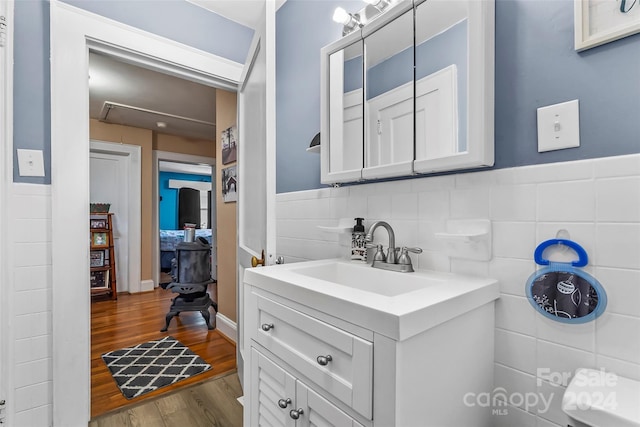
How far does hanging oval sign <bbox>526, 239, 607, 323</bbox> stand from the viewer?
2.56 ft

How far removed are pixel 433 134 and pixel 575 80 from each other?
1.26 ft

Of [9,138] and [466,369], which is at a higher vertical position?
[9,138]

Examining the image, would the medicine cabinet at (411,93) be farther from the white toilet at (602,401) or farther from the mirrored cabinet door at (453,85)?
the white toilet at (602,401)

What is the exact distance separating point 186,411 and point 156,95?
3.04 meters

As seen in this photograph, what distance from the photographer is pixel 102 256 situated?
13.5 feet

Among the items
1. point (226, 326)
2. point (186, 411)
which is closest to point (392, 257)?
point (186, 411)

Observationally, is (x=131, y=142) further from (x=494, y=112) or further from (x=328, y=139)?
(x=494, y=112)

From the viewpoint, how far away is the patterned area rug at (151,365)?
2.00m

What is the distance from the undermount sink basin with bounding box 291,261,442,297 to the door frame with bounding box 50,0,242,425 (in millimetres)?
1193

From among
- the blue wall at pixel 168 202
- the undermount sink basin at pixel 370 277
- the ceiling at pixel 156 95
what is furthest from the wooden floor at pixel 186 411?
the blue wall at pixel 168 202

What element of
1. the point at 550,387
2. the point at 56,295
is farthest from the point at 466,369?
the point at 56,295

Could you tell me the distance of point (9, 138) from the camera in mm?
1380

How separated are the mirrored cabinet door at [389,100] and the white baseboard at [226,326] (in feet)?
6.71

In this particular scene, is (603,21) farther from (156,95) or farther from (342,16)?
(156,95)
